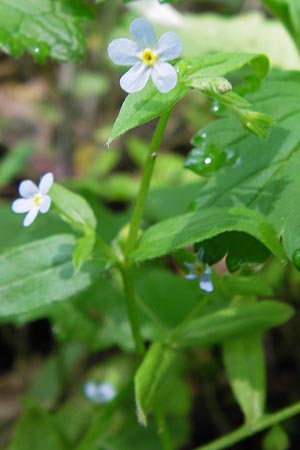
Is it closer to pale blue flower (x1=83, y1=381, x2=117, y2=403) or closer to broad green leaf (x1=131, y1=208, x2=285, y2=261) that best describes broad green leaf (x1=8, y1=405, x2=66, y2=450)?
pale blue flower (x1=83, y1=381, x2=117, y2=403)

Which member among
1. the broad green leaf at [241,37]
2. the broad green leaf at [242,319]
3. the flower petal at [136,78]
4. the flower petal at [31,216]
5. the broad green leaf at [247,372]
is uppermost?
the flower petal at [136,78]

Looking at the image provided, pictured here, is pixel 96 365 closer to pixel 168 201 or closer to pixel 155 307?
pixel 155 307

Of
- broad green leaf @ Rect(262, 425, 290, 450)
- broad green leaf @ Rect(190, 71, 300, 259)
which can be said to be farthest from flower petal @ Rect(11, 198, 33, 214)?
broad green leaf @ Rect(262, 425, 290, 450)

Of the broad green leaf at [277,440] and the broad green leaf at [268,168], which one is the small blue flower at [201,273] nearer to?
the broad green leaf at [268,168]

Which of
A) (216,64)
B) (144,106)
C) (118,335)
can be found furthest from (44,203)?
(118,335)

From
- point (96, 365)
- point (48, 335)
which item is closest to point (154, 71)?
point (96, 365)

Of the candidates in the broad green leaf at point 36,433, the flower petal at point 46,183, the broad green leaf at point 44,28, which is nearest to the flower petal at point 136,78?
the flower petal at point 46,183
